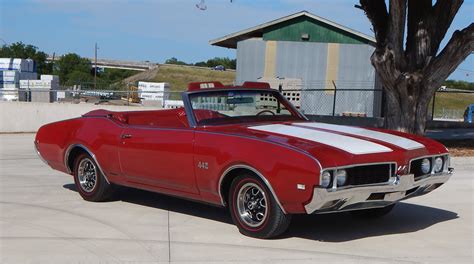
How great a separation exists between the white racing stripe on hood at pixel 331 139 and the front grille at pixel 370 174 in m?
0.15

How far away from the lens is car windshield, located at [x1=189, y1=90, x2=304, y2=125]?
22.1 feet

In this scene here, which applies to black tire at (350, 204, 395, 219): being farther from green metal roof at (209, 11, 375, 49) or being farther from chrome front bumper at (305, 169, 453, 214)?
green metal roof at (209, 11, 375, 49)

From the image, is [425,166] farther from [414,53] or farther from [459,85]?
[459,85]

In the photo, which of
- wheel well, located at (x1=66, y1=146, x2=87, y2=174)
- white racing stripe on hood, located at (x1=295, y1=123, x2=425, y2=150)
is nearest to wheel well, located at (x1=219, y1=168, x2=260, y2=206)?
white racing stripe on hood, located at (x1=295, y1=123, x2=425, y2=150)

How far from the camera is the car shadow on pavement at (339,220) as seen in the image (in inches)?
245

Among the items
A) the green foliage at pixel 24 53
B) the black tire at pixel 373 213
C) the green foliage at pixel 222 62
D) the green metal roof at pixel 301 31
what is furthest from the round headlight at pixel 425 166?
the green foliage at pixel 222 62

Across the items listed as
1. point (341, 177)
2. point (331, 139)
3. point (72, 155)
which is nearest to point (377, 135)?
point (331, 139)

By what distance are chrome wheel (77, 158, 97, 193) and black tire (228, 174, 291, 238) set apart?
2.45 metres

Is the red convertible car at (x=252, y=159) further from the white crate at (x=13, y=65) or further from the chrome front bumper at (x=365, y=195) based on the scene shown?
the white crate at (x=13, y=65)

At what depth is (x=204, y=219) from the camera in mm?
6867

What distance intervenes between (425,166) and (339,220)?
1243 mm

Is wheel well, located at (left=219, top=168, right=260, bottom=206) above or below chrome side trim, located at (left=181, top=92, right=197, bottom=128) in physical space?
below

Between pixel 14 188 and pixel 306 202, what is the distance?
5106 mm

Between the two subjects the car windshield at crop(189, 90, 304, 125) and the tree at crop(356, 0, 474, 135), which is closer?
the car windshield at crop(189, 90, 304, 125)
